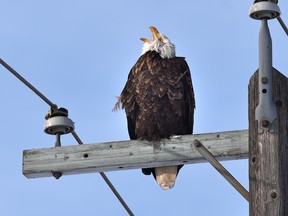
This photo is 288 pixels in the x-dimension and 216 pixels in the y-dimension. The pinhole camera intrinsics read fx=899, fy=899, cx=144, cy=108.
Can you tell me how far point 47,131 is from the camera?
5.65 meters

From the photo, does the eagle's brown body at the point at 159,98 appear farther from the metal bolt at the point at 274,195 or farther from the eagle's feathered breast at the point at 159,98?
the metal bolt at the point at 274,195

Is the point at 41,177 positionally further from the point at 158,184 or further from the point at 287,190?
the point at 287,190

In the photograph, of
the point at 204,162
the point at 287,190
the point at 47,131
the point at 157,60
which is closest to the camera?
the point at 287,190

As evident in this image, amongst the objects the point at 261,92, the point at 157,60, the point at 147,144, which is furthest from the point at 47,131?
the point at 157,60

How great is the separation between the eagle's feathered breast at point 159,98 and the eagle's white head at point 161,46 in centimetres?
26

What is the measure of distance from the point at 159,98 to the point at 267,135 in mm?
2779

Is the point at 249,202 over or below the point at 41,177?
below

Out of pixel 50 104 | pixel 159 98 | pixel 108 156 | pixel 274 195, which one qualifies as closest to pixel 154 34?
pixel 159 98

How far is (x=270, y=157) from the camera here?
4.46 m

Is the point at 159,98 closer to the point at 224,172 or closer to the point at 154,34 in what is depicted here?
the point at 154,34

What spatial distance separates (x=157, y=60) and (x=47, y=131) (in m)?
Result: 2.22

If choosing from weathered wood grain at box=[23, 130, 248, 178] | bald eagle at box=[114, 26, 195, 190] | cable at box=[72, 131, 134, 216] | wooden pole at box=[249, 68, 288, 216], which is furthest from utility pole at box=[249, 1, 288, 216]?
bald eagle at box=[114, 26, 195, 190]

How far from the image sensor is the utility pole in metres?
4.36

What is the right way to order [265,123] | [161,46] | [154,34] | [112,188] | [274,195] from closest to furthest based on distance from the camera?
[274,195] < [265,123] < [112,188] < [161,46] < [154,34]
